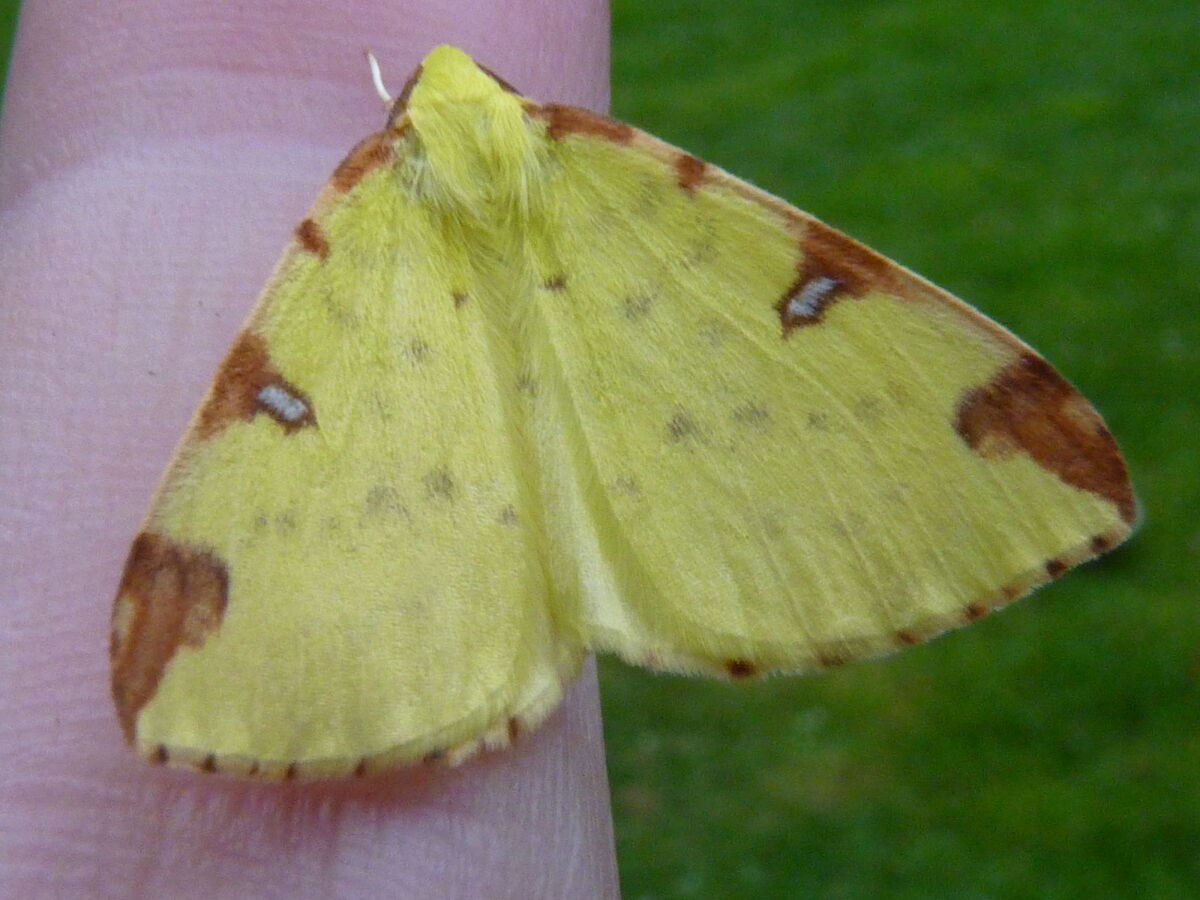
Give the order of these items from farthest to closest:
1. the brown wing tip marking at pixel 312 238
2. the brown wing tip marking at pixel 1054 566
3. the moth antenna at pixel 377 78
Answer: the moth antenna at pixel 377 78 < the brown wing tip marking at pixel 312 238 < the brown wing tip marking at pixel 1054 566

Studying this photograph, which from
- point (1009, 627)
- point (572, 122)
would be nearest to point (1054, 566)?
point (572, 122)

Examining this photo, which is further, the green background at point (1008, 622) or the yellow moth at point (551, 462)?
the green background at point (1008, 622)

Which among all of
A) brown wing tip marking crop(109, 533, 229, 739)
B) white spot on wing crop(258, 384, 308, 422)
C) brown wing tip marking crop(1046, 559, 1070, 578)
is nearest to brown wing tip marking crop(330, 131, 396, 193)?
white spot on wing crop(258, 384, 308, 422)

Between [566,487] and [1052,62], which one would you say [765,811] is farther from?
[1052,62]

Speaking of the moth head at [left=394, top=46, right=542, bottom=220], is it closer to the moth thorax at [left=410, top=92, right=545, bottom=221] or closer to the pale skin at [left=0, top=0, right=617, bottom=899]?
the moth thorax at [left=410, top=92, right=545, bottom=221]

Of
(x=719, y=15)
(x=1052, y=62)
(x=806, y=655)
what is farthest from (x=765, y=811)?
(x=719, y=15)

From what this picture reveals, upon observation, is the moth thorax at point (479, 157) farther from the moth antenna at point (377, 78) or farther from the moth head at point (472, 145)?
the moth antenna at point (377, 78)

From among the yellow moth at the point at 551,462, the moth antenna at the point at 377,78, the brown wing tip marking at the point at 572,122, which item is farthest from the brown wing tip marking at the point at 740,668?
the moth antenna at the point at 377,78
